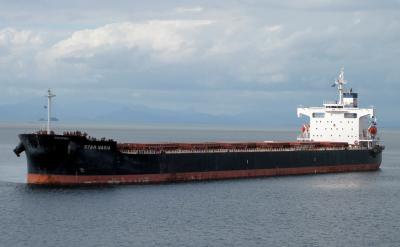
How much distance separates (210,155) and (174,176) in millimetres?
3806

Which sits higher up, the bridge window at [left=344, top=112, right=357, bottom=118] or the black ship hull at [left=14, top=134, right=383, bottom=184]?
Result: the bridge window at [left=344, top=112, right=357, bottom=118]

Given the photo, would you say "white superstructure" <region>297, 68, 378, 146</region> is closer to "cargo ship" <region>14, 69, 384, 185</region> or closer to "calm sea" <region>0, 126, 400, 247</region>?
"cargo ship" <region>14, 69, 384, 185</region>

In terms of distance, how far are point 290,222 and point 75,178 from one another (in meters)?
14.9

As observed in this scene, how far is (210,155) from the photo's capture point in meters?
54.8

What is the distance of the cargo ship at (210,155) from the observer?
153 feet

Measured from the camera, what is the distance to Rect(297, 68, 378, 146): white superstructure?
72.2 m

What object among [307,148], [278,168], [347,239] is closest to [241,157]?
[278,168]

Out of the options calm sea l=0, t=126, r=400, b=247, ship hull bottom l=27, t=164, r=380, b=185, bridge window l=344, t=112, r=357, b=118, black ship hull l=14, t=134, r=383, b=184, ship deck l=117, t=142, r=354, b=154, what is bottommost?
calm sea l=0, t=126, r=400, b=247

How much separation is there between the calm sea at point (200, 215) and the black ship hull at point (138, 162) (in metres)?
1.18

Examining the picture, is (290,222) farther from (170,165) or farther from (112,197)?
(170,165)

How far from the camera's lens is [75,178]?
4694cm

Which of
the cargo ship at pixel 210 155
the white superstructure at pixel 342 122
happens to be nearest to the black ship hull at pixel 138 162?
the cargo ship at pixel 210 155

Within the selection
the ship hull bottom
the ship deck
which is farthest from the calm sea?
the ship deck

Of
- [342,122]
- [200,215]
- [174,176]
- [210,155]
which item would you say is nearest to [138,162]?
[174,176]
